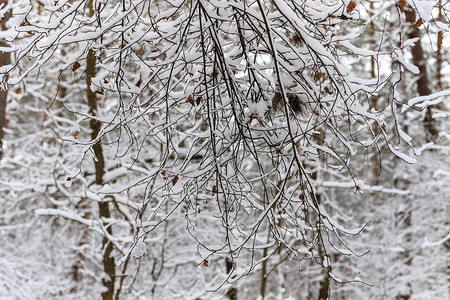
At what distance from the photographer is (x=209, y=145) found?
9.20 feet

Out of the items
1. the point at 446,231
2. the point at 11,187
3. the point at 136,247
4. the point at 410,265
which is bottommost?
the point at 136,247

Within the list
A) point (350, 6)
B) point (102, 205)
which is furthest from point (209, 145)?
point (102, 205)

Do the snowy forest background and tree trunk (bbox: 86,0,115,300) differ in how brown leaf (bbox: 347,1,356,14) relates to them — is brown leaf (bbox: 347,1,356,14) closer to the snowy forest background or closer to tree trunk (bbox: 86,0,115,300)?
the snowy forest background

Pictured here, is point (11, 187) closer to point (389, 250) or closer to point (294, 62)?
point (294, 62)

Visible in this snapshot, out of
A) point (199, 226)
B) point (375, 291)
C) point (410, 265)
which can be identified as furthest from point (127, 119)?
point (375, 291)

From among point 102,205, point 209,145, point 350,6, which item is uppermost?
point 102,205

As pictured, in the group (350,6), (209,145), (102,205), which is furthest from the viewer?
(102,205)

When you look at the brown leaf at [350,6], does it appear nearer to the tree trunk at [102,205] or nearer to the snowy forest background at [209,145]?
the snowy forest background at [209,145]

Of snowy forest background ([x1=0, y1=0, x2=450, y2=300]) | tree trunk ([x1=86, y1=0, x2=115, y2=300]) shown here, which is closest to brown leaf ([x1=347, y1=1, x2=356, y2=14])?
snowy forest background ([x1=0, y1=0, x2=450, y2=300])

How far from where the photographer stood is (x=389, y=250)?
10.3m

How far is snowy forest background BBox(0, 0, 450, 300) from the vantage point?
239cm

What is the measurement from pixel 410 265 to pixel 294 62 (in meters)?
9.42

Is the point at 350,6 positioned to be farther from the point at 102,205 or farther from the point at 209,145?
the point at 102,205

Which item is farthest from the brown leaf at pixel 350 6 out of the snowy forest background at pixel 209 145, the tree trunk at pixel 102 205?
the tree trunk at pixel 102 205
